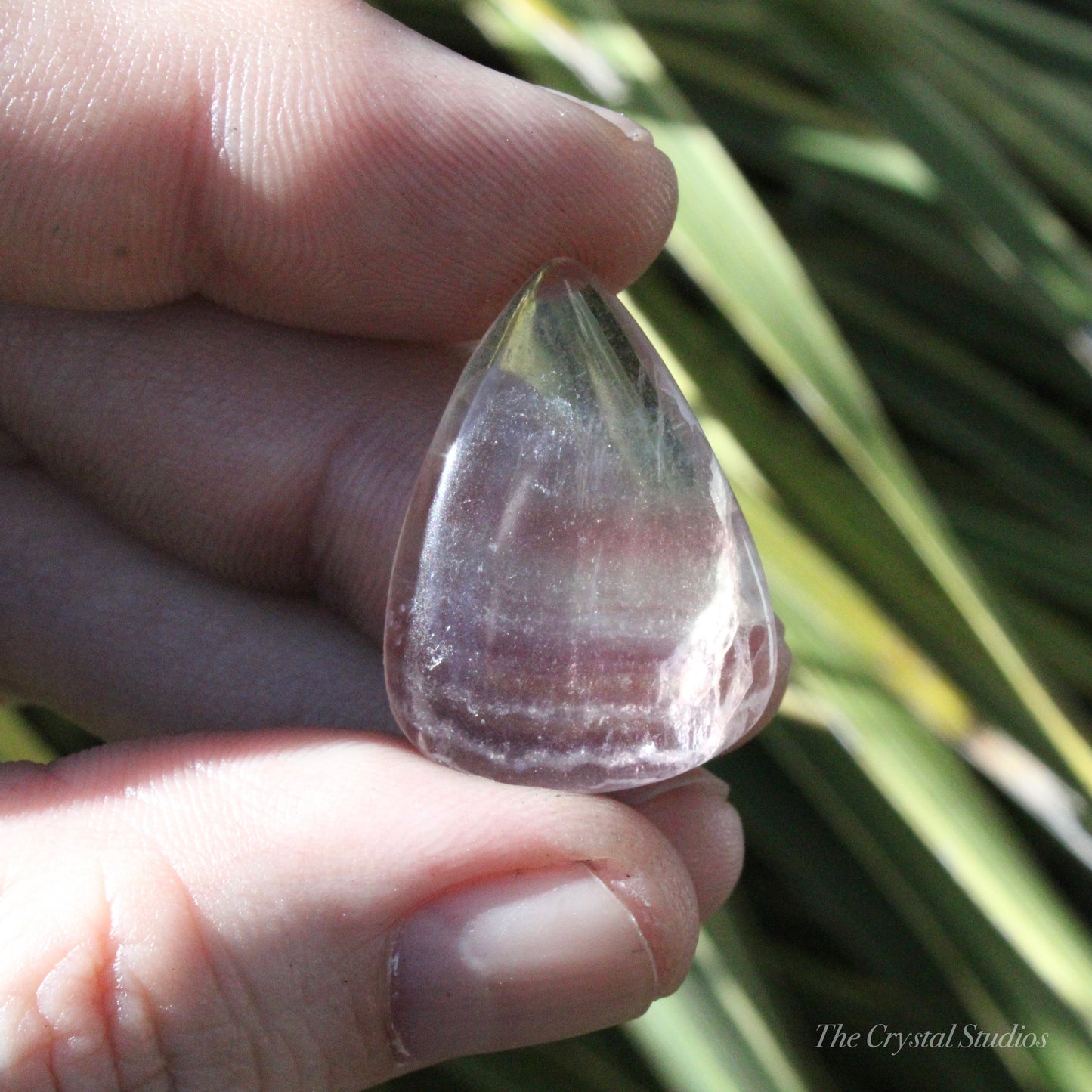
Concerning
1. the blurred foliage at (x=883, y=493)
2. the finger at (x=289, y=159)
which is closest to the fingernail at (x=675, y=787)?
the blurred foliage at (x=883, y=493)

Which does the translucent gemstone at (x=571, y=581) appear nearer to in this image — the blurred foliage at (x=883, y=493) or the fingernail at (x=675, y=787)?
the fingernail at (x=675, y=787)

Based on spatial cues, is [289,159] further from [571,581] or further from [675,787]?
[675,787]

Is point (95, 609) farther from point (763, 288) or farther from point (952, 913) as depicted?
point (952, 913)

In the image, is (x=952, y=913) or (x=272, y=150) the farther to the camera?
(x=952, y=913)

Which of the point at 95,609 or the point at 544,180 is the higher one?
the point at 544,180

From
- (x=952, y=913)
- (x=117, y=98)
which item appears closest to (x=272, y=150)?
(x=117, y=98)

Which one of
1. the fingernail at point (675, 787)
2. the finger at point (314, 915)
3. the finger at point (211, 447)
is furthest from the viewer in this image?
the finger at point (211, 447)

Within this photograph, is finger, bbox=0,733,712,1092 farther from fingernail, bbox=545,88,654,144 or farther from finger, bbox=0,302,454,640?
fingernail, bbox=545,88,654,144
